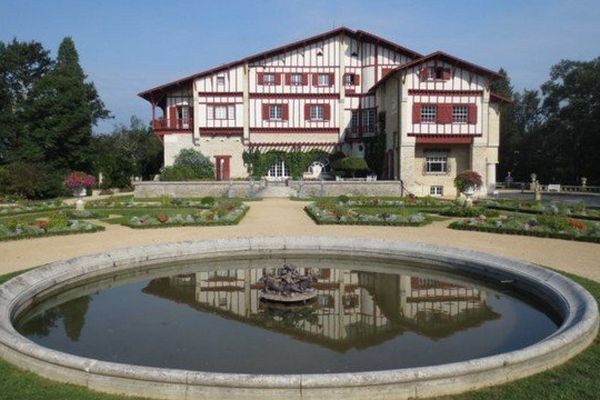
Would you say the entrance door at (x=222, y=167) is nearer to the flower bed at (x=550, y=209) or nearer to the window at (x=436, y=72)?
the window at (x=436, y=72)

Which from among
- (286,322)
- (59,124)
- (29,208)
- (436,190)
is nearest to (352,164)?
(436,190)

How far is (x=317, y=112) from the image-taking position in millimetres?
41375

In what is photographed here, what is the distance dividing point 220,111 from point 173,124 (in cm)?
370

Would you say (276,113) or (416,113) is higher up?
(276,113)

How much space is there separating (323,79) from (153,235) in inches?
1063

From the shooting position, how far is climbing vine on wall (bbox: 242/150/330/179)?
134ft

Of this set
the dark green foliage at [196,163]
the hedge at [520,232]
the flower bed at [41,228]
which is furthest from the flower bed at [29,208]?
the hedge at [520,232]

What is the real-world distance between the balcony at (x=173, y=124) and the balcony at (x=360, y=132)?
11828 mm

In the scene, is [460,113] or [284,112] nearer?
[460,113]

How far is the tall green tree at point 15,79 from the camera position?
41.7 metres

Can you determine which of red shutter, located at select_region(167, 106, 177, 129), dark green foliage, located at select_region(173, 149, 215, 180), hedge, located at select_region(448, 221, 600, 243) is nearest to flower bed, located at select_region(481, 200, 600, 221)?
hedge, located at select_region(448, 221, 600, 243)

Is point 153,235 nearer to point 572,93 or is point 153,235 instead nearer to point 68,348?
point 68,348

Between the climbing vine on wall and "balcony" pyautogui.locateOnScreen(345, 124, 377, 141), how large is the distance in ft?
8.50

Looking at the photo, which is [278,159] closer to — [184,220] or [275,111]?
[275,111]
